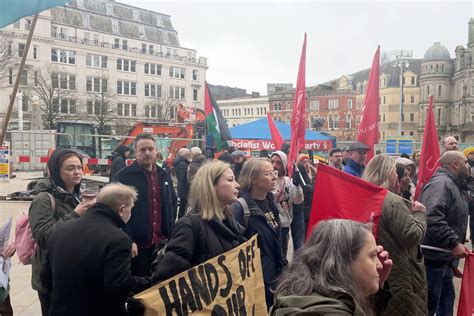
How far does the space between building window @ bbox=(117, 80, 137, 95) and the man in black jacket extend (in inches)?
2489

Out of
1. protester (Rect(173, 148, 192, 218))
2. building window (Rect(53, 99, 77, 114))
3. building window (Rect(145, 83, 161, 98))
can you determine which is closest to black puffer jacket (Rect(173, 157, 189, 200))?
protester (Rect(173, 148, 192, 218))

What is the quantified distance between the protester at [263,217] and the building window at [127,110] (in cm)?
6183

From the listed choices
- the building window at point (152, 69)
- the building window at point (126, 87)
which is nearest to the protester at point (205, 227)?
the building window at point (126, 87)

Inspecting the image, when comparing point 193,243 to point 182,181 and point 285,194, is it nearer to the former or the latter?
point 285,194

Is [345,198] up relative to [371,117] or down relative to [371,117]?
down

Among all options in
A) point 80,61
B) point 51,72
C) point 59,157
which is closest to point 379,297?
point 59,157

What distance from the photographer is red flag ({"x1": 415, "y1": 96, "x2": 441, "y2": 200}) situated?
19.1 ft

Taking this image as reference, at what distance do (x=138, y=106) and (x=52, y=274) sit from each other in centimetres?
6459

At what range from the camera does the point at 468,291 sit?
4.02 m

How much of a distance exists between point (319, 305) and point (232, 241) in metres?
1.54

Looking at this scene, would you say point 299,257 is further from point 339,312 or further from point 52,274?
point 52,274

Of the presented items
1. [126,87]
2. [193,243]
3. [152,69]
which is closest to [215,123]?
[193,243]

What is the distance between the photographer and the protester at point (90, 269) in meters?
2.79

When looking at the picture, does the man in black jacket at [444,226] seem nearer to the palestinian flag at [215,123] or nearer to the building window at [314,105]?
the palestinian flag at [215,123]
